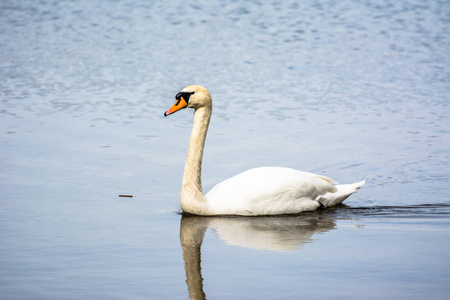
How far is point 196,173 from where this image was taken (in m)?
9.11

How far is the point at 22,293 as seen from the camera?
6.21 metres

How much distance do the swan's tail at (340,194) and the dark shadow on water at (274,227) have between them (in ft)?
0.27

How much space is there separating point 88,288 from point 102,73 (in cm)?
1142

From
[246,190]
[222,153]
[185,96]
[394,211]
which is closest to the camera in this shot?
[246,190]

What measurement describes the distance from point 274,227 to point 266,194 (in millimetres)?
612

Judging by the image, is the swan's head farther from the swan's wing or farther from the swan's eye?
the swan's wing

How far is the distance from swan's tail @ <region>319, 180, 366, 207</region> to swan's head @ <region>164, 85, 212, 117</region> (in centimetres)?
162

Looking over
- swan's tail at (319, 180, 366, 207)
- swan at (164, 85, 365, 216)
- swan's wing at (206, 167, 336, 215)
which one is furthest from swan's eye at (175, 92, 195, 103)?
swan's tail at (319, 180, 366, 207)

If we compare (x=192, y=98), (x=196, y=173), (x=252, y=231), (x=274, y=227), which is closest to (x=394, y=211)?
(x=274, y=227)

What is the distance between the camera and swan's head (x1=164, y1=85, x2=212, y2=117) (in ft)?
29.9

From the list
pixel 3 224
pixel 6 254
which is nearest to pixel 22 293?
pixel 6 254

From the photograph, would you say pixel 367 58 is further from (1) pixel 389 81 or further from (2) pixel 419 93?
(2) pixel 419 93

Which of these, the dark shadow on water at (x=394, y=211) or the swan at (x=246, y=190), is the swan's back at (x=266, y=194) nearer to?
the swan at (x=246, y=190)

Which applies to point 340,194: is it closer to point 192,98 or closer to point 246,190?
point 246,190
